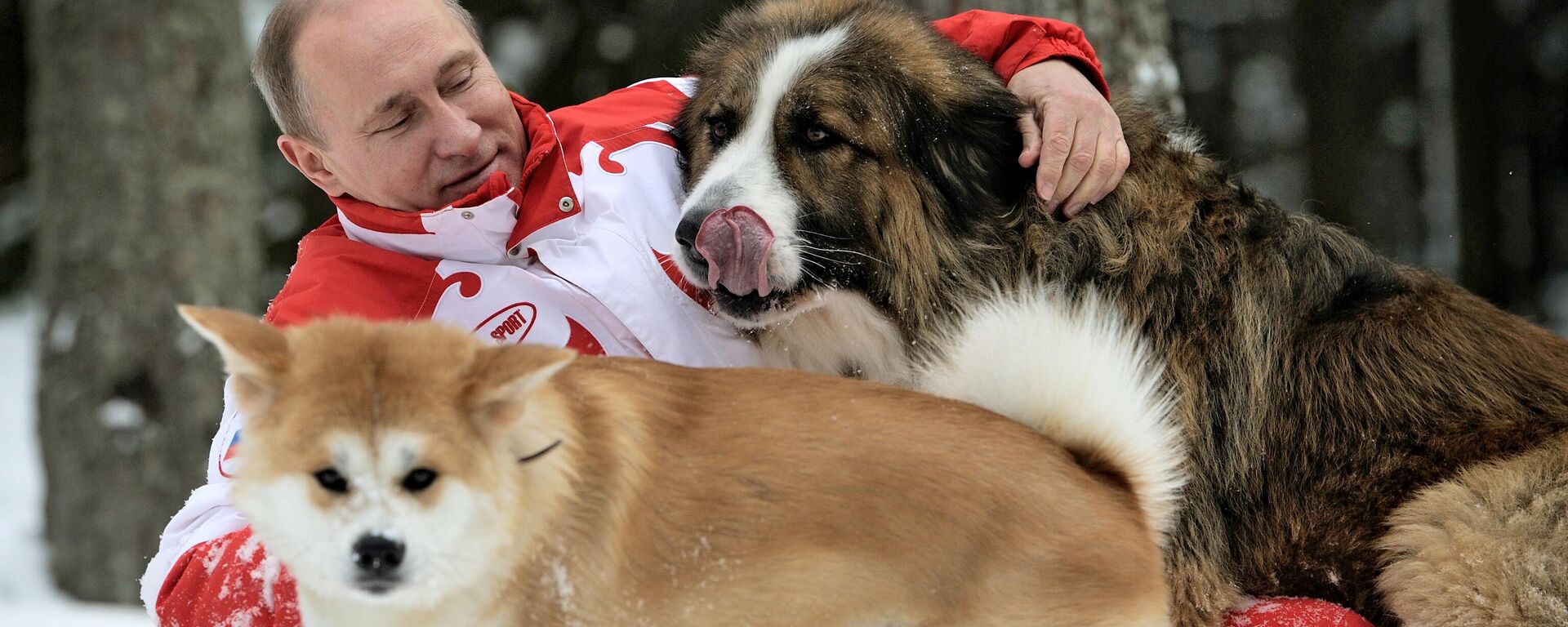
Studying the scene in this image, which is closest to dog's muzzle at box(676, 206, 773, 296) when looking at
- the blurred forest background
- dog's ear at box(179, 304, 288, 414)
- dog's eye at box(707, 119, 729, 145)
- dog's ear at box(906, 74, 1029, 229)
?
dog's eye at box(707, 119, 729, 145)

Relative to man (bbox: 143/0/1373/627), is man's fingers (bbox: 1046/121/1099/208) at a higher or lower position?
higher

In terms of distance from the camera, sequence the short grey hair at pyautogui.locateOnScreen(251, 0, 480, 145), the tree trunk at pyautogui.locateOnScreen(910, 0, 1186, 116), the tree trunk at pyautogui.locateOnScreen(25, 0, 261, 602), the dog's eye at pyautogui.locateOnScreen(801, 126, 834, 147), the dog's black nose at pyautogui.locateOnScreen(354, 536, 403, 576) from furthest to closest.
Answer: the tree trunk at pyautogui.locateOnScreen(25, 0, 261, 602) < the tree trunk at pyautogui.locateOnScreen(910, 0, 1186, 116) < the short grey hair at pyautogui.locateOnScreen(251, 0, 480, 145) < the dog's eye at pyautogui.locateOnScreen(801, 126, 834, 147) < the dog's black nose at pyautogui.locateOnScreen(354, 536, 403, 576)

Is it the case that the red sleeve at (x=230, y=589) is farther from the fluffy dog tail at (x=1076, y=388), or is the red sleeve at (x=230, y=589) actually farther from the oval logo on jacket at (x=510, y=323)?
the fluffy dog tail at (x=1076, y=388)

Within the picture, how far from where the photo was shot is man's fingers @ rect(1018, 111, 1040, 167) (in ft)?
9.38

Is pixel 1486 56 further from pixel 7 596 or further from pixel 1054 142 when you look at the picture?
pixel 7 596

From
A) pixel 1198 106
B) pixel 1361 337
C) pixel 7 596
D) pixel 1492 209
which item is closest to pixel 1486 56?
pixel 1492 209

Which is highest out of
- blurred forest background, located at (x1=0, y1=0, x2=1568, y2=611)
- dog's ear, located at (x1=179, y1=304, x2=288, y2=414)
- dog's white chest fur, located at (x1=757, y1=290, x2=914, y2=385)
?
dog's ear, located at (x1=179, y1=304, x2=288, y2=414)

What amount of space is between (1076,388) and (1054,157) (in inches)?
35.5

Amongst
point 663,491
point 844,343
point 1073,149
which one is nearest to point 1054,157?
point 1073,149

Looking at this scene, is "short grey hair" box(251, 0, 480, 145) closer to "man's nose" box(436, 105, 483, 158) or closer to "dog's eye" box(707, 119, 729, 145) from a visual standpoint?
"man's nose" box(436, 105, 483, 158)

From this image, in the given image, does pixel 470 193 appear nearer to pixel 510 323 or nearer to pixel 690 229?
pixel 510 323

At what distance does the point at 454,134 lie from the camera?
9.33 feet

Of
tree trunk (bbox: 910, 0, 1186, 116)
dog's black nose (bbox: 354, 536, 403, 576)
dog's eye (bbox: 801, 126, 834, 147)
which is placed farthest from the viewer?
tree trunk (bbox: 910, 0, 1186, 116)

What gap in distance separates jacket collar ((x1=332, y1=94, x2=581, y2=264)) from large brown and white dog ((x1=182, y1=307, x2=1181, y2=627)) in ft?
3.10
